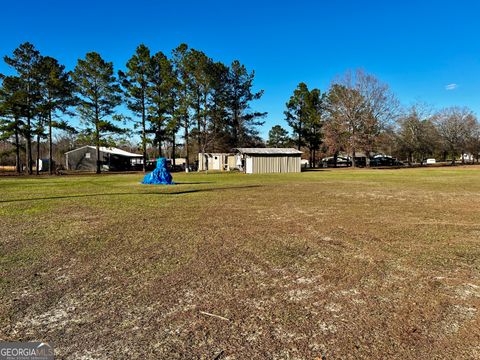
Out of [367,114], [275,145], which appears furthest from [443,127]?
[275,145]

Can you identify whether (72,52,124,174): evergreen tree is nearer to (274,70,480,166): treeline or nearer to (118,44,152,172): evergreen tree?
(118,44,152,172): evergreen tree

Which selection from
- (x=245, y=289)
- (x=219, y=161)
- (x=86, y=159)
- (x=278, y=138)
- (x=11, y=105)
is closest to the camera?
(x=245, y=289)

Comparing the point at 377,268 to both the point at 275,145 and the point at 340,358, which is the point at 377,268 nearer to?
the point at 340,358

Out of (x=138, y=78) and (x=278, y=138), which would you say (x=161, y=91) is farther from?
(x=278, y=138)

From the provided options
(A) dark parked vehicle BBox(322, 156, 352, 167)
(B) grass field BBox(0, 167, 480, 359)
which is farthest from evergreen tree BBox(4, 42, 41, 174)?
(A) dark parked vehicle BBox(322, 156, 352, 167)

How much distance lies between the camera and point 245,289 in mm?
3494

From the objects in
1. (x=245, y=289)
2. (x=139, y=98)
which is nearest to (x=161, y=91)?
(x=139, y=98)

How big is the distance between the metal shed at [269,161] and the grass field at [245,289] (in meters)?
29.6

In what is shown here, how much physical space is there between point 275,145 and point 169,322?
6271 cm

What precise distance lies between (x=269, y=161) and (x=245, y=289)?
113 feet

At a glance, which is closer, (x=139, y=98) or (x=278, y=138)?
(x=139, y=98)

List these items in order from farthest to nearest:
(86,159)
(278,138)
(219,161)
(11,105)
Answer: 1. (278,138)
2. (86,159)
3. (219,161)
4. (11,105)

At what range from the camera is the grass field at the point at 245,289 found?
2.45 meters

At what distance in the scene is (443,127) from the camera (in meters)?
59.8
